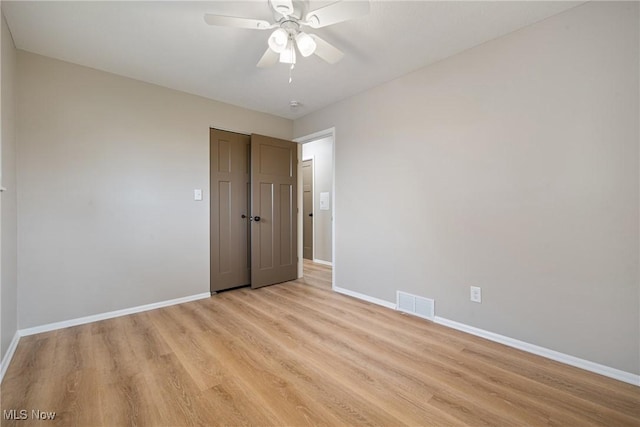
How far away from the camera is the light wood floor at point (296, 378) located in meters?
1.41

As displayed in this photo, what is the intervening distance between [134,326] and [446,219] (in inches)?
118

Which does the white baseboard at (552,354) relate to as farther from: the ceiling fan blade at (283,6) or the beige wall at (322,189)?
the beige wall at (322,189)

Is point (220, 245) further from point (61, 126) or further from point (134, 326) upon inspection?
point (61, 126)

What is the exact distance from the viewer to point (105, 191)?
2.63 metres

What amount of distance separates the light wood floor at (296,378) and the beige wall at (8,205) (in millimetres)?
285

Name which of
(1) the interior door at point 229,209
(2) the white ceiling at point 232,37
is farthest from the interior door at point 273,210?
(2) the white ceiling at point 232,37

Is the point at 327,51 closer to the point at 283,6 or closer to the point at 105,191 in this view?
the point at 283,6

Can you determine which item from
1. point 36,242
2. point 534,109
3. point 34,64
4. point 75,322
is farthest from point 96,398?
point 534,109

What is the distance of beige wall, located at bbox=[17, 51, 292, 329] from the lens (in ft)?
7.60

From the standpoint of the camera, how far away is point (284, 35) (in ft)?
5.65

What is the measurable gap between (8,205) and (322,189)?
4.08 metres

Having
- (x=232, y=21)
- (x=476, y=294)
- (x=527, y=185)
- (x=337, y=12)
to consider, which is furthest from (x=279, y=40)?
(x=476, y=294)

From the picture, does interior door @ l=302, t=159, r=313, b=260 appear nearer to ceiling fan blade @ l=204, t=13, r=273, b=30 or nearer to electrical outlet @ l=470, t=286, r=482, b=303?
electrical outlet @ l=470, t=286, r=482, b=303

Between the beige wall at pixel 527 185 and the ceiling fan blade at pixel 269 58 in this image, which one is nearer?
the beige wall at pixel 527 185
